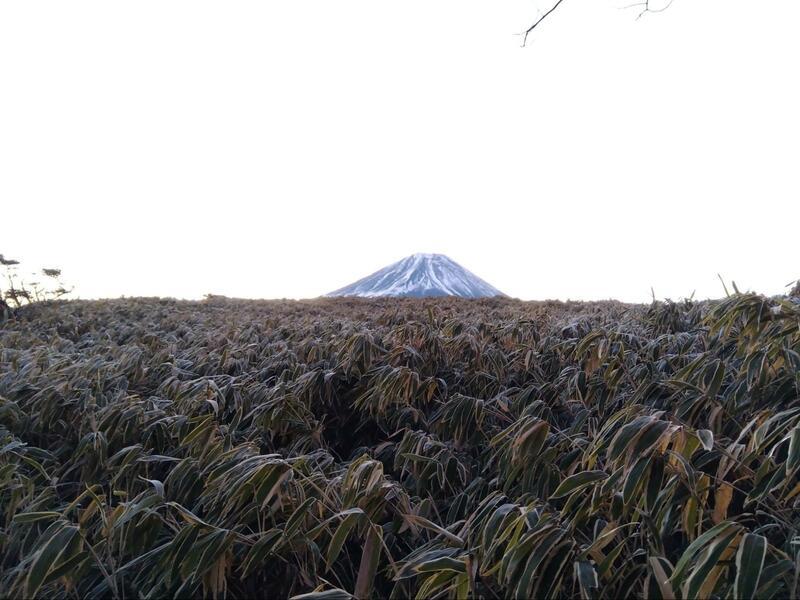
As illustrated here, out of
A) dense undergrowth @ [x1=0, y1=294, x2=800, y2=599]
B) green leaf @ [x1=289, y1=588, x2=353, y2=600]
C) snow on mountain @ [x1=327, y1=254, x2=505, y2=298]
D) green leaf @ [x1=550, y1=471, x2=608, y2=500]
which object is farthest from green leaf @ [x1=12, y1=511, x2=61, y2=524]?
snow on mountain @ [x1=327, y1=254, x2=505, y2=298]

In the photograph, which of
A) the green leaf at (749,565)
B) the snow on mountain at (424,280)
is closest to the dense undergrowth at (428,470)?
the green leaf at (749,565)

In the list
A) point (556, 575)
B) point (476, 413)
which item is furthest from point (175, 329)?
point (556, 575)

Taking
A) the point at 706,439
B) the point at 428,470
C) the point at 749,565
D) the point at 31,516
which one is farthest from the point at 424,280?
the point at 749,565

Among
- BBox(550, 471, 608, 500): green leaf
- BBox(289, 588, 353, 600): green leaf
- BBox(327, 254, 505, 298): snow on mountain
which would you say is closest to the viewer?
BBox(289, 588, 353, 600): green leaf

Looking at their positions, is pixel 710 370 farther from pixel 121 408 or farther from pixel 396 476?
pixel 121 408

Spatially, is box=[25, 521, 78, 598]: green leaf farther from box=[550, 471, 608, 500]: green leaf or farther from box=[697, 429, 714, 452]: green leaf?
box=[697, 429, 714, 452]: green leaf

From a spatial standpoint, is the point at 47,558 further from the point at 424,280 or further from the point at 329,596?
the point at 424,280

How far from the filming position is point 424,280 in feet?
116

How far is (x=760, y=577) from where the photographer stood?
2.89 feet

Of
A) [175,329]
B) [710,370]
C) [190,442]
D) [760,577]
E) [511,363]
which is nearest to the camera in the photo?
[760,577]

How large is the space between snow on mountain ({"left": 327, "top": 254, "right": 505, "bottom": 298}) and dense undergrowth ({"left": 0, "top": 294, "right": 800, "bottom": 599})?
1192 inches

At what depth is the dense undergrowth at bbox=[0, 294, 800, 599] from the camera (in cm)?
110

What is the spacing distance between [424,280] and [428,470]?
111ft

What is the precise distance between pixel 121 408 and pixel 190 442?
645 millimetres
